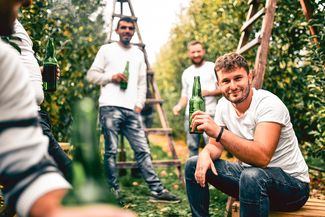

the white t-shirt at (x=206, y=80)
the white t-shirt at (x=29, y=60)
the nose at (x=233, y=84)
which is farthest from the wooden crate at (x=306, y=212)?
the white t-shirt at (x=206, y=80)

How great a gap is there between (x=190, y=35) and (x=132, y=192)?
7.29 metres

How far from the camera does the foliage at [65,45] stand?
184 inches

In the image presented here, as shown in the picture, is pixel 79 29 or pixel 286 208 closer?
pixel 286 208

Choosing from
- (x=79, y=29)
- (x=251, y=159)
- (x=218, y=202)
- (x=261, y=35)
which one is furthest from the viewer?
(x=79, y=29)

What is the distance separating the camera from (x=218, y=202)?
16.5 feet

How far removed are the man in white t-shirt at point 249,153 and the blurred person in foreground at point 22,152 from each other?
1733 millimetres

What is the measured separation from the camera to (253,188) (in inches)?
105

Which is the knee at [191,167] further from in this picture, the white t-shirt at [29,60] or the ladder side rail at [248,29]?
the ladder side rail at [248,29]

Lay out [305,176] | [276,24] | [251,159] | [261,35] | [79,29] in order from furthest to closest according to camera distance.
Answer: [79,29]
[276,24]
[261,35]
[305,176]
[251,159]

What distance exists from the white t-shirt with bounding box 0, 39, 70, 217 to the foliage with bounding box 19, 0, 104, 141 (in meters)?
3.15

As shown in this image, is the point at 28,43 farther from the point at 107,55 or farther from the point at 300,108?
the point at 300,108

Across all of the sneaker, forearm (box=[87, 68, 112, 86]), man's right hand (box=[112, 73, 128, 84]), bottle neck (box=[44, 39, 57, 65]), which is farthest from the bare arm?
forearm (box=[87, 68, 112, 86])

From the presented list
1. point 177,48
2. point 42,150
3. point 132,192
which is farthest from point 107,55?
point 177,48

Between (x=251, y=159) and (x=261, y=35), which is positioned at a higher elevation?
(x=261, y=35)
